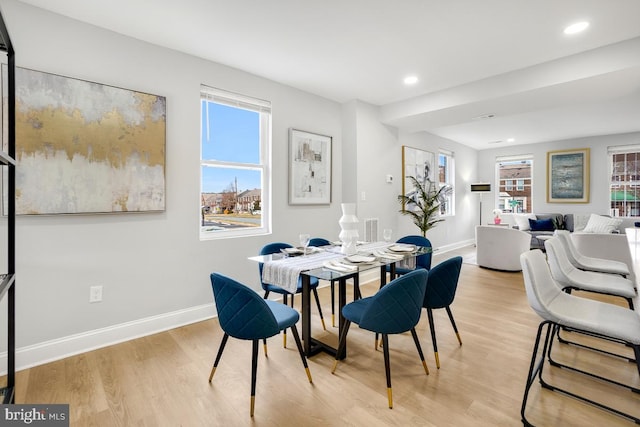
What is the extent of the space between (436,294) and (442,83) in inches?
104

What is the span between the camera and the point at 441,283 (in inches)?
88.6

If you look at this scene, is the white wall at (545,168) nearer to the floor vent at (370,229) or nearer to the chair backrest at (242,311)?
the floor vent at (370,229)

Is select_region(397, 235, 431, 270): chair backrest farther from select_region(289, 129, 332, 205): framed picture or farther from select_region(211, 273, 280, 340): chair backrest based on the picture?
select_region(211, 273, 280, 340): chair backrest

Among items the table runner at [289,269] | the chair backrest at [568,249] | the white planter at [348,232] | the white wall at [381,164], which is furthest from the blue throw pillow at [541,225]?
the table runner at [289,269]

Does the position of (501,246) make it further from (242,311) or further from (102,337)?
(102,337)

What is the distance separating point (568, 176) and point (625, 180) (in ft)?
3.11

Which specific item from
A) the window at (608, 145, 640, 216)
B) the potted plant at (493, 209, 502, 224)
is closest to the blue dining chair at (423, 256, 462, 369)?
the potted plant at (493, 209, 502, 224)

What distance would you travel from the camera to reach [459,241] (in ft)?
24.5

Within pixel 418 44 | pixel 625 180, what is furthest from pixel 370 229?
pixel 625 180

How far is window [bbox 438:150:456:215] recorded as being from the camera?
269 inches

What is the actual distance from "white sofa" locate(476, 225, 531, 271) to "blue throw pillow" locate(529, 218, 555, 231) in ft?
7.37

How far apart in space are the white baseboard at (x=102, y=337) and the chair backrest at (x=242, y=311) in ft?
4.64

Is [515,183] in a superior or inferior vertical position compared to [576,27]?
inferior

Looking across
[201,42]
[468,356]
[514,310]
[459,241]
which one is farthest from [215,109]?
[459,241]
